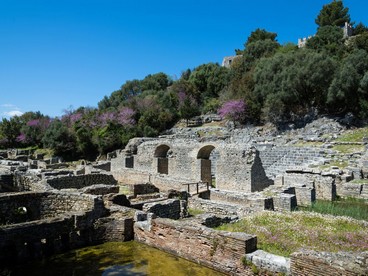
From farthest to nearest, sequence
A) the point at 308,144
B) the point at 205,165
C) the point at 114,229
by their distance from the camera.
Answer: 1. the point at 308,144
2. the point at 205,165
3. the point at 114,229

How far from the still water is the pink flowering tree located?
31.9m

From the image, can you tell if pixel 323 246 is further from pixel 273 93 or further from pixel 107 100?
pixel 107 100

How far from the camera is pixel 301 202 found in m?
15.4

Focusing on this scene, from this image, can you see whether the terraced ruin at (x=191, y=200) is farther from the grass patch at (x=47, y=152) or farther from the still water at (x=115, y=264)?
the grass patch at (x=47, y=152)

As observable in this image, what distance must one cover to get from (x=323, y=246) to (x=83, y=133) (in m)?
35.4

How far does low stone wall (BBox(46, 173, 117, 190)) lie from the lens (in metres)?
14.0

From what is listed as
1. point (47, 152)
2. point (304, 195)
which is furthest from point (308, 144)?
point (47, 152)

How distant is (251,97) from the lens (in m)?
39.6

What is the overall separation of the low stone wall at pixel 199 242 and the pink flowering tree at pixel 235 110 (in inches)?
1243

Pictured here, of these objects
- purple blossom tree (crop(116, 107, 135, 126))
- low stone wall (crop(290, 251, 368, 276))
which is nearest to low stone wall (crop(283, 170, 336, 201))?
low stone wall (crop(290, 251, 368, 276))

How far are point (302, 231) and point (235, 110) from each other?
99.0 ft

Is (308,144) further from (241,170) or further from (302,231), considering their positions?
(302,231)

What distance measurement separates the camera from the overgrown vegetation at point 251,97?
3291 cm

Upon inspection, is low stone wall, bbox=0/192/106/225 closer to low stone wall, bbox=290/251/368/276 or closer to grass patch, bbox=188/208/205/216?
grass patch, bbox=188/208/205/216
